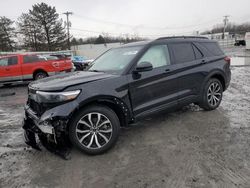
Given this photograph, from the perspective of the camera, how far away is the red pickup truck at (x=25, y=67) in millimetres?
11805

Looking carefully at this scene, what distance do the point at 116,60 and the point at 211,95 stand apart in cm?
254

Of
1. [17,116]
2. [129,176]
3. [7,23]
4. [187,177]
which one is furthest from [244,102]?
[7,23]

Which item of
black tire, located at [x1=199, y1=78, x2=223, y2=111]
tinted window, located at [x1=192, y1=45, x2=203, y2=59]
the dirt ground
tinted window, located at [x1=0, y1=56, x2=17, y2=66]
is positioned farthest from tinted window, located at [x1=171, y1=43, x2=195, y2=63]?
tinted window, located at [x1=0, y1=56, x2=17, y2=66]

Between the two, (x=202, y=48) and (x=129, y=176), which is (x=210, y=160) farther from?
(x=202, y=48)

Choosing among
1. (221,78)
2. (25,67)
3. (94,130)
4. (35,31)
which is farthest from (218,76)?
(35,31)

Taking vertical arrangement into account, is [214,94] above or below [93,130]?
above

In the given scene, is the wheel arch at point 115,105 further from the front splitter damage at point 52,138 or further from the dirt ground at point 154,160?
the dirt ground at point 154,160

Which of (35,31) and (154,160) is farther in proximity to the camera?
(35,31)

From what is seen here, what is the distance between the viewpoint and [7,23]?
42.1m

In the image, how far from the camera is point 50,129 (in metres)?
3.27

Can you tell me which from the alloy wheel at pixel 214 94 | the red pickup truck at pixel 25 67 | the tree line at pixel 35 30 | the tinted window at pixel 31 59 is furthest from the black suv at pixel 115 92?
the tree line at pixel 35 30

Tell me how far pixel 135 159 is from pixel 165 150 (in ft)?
1.80

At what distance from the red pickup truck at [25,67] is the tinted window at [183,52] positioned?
29.1ft

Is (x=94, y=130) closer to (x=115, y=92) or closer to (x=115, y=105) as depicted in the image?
(x=115, y=105)
